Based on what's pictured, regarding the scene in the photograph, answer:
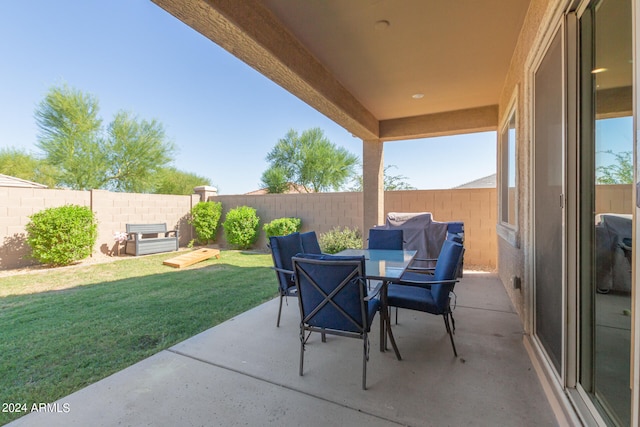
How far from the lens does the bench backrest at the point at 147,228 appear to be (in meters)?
7.49

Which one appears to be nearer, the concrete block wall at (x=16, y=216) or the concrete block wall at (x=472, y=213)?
the concrete block wall at (x=16, y=216)

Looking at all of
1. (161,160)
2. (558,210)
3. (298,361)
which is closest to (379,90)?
(558,210)

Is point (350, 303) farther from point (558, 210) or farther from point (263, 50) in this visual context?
point (263, 50)

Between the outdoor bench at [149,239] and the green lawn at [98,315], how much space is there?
1.27 meters

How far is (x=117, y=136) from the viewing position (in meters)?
12.7

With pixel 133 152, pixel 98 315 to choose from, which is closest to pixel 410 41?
pixel 98 315

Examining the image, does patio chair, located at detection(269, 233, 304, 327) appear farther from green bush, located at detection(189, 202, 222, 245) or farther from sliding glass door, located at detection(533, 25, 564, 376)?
green bush, located at detection(189, 202, 222, 245)

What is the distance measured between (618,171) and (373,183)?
466 cm

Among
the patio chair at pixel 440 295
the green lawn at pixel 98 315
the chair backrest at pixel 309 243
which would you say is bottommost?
the green lawn at pixel 98 315

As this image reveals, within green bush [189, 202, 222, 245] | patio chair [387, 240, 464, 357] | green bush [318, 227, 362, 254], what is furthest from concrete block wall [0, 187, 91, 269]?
patio chair [387, 240, 464, 357]

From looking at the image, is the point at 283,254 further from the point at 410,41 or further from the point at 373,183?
the point at 373,183

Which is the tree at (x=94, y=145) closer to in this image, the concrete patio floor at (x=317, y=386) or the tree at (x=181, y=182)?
the tree at (x=181, y=182)

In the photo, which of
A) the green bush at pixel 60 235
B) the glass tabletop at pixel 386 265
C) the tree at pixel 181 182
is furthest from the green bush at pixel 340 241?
the tree at pixel 181 182

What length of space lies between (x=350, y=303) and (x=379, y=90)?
347 centimetres
